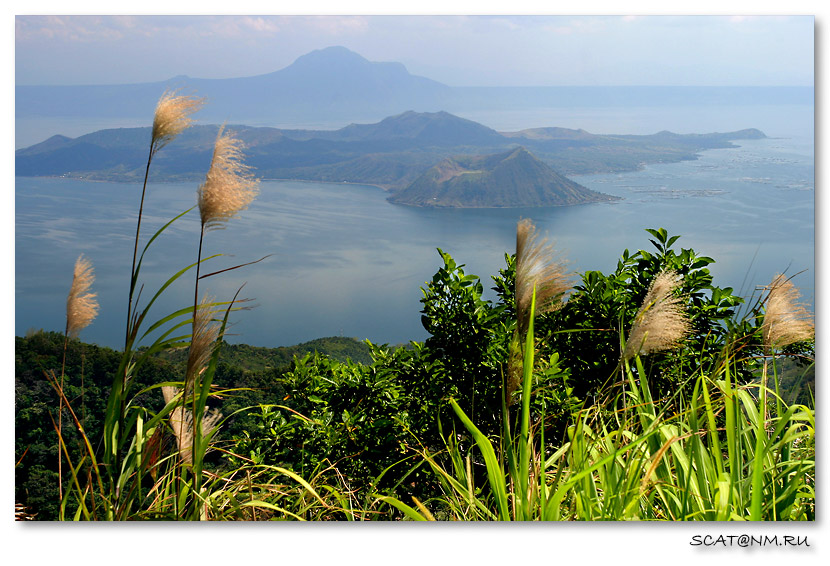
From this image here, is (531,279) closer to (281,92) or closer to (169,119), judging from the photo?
(169,119)

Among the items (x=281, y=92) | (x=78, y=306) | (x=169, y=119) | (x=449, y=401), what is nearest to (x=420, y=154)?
(x=281, y=92)

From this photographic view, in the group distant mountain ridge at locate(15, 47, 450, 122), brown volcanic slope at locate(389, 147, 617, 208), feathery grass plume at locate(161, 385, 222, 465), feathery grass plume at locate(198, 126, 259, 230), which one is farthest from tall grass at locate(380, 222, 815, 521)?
distant mountain ridge at locate(15, 47, 450, 122)

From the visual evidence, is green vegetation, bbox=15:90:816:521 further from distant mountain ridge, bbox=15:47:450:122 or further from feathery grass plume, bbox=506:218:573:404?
distant mountain ridge, bbox=15:47:450:122

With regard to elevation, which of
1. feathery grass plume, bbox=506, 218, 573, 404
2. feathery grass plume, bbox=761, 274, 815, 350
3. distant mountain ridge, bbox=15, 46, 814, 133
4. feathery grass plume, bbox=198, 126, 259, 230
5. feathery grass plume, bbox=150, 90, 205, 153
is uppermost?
distant mountain ridge, bbox=15, 46, 814, 133

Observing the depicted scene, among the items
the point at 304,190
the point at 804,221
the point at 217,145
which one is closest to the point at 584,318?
the point at 804,221

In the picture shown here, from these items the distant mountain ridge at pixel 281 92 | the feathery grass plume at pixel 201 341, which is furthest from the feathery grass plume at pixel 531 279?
the distant mountain ridge at pixel 281 92

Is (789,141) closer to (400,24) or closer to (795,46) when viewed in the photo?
(795,46)

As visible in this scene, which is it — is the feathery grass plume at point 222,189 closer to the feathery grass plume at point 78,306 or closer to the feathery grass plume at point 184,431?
the feathery grass plume at point 78,306
